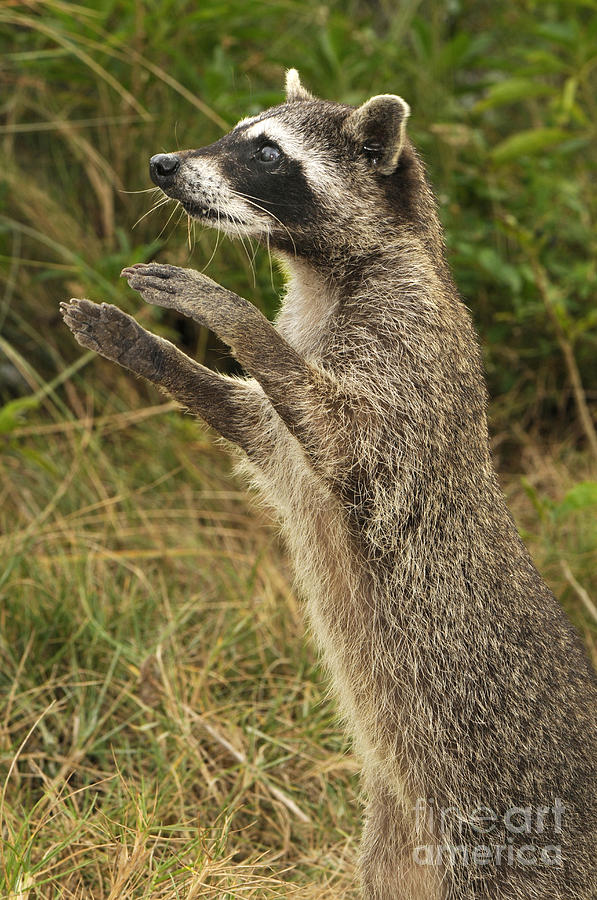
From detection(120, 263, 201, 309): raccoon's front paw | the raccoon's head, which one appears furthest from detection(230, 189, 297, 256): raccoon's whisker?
detection(120, 263, 201, 309): raccoon's front paw

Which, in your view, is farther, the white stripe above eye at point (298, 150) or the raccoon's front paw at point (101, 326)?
the white stripe above eye at point (298, 150)

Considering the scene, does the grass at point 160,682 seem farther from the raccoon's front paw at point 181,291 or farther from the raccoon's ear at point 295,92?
the raccoon's ear at point 295,92

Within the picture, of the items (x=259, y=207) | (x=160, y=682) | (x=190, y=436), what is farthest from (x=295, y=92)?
(x=160, y=682)

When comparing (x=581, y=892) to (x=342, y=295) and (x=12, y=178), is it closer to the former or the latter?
(x=342, y=295)

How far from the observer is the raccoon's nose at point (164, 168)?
363cm

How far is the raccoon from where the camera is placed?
11.5 ft

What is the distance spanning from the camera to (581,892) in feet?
11.5

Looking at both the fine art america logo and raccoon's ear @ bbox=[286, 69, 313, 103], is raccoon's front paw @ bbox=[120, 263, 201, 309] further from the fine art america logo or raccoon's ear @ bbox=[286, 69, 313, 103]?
the fine art america logo

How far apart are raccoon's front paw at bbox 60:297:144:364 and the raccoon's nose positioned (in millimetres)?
536

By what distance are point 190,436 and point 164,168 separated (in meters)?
2.90

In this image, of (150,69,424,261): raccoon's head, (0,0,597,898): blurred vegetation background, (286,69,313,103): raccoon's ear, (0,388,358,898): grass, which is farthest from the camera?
(286,69,313,103): raccoon's ear

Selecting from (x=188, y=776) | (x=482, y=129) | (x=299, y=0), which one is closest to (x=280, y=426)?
(x=188, y=776)

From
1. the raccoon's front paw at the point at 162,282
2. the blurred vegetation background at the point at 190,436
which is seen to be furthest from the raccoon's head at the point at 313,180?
the blurred vegetation background at the point at 190,436

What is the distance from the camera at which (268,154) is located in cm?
387
